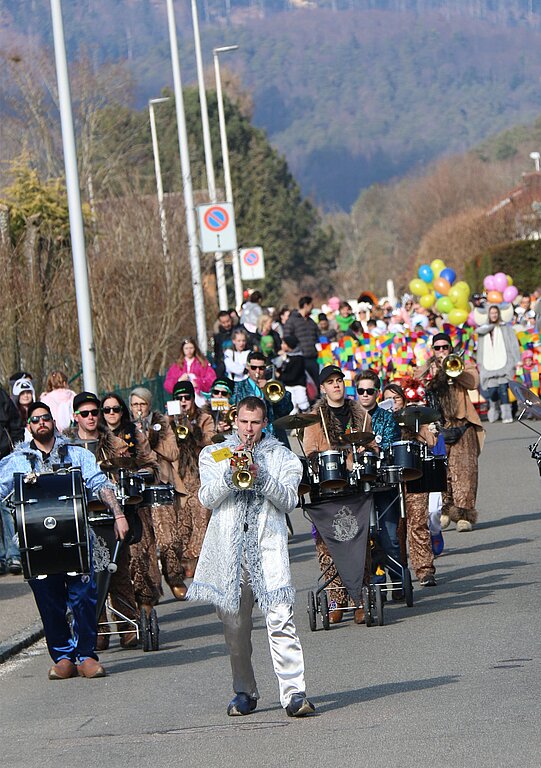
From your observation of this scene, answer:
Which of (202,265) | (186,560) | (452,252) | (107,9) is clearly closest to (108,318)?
(202,265)

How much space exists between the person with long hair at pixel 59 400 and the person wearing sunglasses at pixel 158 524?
9.45ft

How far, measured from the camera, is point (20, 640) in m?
12.9

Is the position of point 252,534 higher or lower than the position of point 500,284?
lower

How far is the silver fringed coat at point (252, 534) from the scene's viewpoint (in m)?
9.10

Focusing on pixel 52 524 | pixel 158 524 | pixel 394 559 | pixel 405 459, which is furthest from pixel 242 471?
pixel 158 524

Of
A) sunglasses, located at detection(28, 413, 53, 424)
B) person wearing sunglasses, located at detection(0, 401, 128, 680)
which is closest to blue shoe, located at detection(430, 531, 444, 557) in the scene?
person wearing sunglasses, located at detection(0, 401, 128, 680)

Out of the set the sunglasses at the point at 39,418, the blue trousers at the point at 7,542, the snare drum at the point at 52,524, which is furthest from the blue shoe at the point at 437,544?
the snare drum at the point at 52,524

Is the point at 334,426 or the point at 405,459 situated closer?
the point at 334,426

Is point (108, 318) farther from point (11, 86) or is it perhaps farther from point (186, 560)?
point (11, 86)

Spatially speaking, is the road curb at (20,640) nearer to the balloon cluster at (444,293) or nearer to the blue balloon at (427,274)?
Answer: the balloon cluster at (444,293)

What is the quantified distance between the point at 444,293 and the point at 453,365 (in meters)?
19.5

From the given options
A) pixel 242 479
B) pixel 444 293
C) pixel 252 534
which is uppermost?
pixel 444 293

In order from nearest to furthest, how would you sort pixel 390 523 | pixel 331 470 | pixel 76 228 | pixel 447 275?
pixel 331 470 < pixel 390 523 < pixel 76 228 < pixel 447 275

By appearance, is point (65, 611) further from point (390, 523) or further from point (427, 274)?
point (427, 274)
